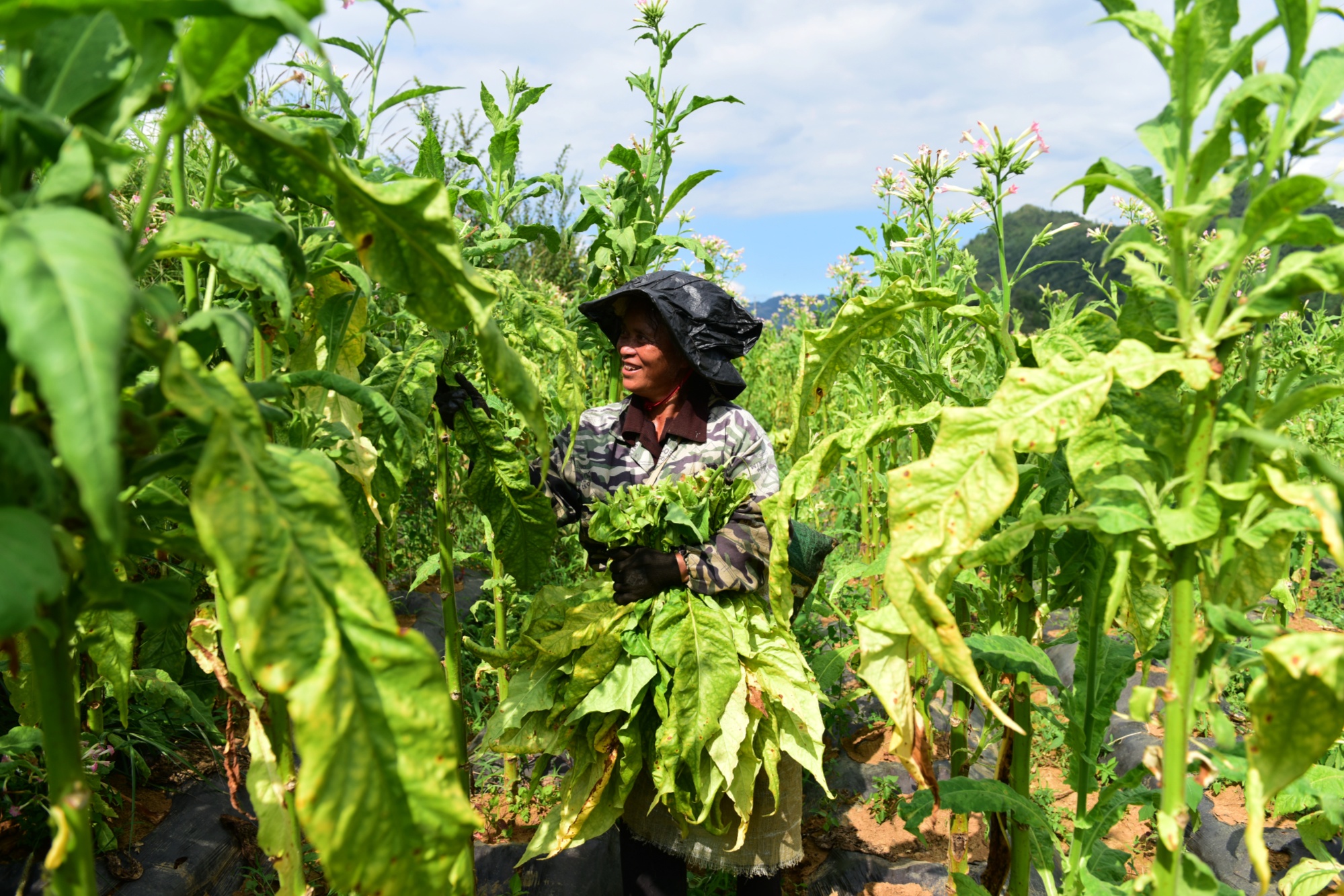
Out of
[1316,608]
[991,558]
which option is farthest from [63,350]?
[1316,608]

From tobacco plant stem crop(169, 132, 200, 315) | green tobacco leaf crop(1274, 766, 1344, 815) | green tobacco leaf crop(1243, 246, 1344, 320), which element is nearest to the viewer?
green tobacco leaf crop(1243, 246, 1344, 320)

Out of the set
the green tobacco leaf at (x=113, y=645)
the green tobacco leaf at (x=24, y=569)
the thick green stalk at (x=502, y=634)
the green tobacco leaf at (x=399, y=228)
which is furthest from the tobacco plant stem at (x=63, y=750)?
the thick green stalk at (x=502, y=634)

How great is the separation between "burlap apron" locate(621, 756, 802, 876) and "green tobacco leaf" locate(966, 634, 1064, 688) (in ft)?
3.45

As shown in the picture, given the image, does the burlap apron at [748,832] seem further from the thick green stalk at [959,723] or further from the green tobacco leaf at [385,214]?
the green tobacco leaf at [385,214]

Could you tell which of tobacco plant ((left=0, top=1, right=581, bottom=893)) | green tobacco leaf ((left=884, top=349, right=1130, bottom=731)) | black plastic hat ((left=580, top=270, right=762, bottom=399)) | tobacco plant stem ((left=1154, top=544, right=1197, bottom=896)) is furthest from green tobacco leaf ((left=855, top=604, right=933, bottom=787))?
black plastic hat ((left=580, top=270, right=762, bottom=399))

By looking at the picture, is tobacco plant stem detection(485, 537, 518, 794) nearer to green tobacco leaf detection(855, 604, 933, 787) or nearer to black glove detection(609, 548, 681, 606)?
black glove detection(609, 548, 681, 606)

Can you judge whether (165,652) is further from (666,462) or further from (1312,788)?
(1312,788)

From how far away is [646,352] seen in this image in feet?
8.41

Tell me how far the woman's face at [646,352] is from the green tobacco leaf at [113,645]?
1.47 metres

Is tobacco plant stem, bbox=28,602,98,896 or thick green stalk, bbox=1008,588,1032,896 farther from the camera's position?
thick green stalk, bbox=1008,588,1032,896

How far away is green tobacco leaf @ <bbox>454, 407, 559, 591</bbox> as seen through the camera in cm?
224

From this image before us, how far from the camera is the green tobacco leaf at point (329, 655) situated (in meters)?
0.76

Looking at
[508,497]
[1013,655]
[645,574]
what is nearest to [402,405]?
[508,497]

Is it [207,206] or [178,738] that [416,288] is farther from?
[178,738]
